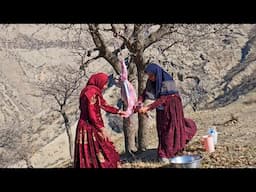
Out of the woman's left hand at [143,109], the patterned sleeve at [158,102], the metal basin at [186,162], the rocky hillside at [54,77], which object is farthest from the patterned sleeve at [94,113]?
the rocky hillside at [54,77]

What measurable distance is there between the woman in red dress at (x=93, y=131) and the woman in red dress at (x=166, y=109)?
638 mm

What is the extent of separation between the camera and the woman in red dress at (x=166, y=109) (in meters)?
5.84

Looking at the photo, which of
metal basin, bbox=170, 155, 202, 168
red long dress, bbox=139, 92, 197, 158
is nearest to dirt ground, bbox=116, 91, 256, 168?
red long dress, bbox=139, 92, 197, 158

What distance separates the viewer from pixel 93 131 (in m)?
5.31

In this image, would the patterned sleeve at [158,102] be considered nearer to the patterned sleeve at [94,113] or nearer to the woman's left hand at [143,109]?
the woman's left hand at [143,109]

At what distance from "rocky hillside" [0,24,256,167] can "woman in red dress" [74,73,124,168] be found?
11.7 metres

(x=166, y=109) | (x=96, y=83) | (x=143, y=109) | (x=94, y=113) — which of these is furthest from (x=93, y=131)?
(x=166, y=109)

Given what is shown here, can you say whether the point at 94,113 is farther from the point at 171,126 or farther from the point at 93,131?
the point at 171,126

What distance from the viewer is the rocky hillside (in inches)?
806

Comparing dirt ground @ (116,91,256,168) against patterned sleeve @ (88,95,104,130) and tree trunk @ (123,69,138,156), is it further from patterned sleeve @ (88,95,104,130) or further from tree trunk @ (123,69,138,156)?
patterned sleeve @ (88,95,104,130)
